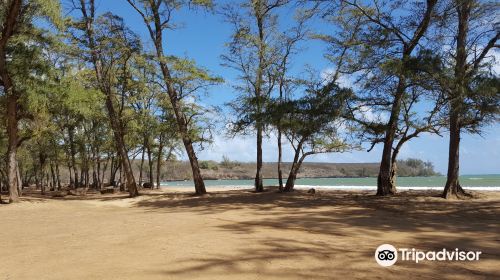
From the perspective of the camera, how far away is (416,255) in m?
5.36

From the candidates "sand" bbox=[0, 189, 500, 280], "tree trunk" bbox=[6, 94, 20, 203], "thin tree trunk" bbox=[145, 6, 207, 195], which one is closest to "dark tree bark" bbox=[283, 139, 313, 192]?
"thin tree trunk" bbox=[145, 6, 207, 195]

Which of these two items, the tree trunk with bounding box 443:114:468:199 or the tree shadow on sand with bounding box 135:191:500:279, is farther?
the tree trunk with bounding box 443:114:468:199

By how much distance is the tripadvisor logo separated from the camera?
16.9 ft

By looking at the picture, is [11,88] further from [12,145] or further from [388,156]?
[388,156]

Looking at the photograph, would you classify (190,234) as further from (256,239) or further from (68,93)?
(68,93)

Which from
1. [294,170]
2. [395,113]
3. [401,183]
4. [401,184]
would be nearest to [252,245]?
[395,113]

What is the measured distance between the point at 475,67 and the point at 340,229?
330 inches

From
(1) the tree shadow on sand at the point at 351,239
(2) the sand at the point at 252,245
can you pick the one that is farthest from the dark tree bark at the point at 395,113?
(2) the sand at the point at 252,245

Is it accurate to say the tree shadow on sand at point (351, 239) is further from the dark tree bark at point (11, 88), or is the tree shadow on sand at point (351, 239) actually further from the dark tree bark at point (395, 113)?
the dark tree bark at point (11, 88)

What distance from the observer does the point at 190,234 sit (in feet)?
23.6

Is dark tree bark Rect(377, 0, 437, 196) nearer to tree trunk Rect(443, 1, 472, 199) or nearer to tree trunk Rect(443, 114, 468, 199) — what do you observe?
tree trunk Rect(443, 1, 472, 199)

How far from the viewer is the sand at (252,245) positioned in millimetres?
4730

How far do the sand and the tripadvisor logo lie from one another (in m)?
0.13

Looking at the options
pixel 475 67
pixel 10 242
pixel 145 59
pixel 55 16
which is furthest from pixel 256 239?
pixel 145 59
